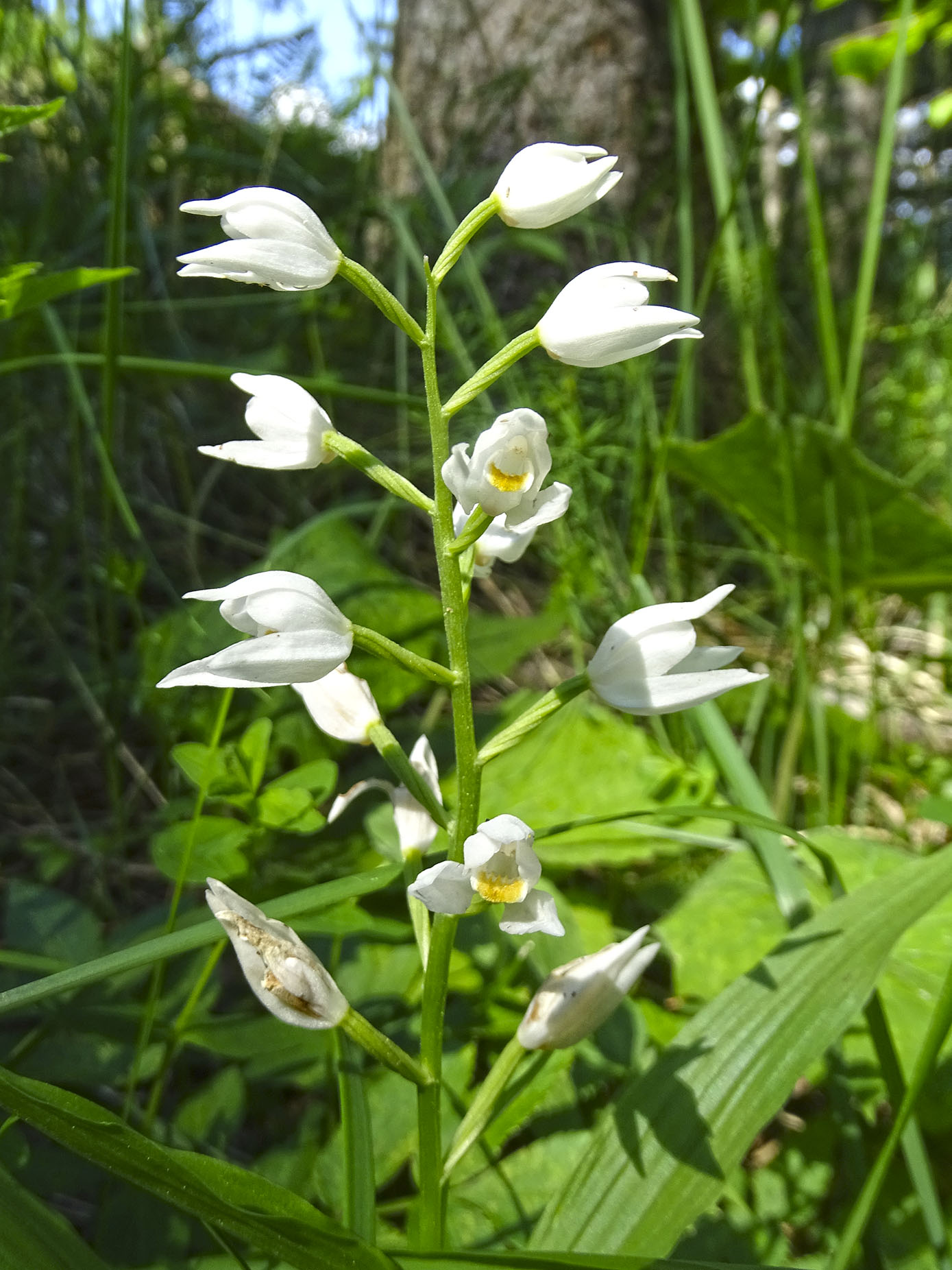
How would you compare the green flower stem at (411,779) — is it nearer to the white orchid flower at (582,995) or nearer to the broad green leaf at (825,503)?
the white orchid flower at (582,995)

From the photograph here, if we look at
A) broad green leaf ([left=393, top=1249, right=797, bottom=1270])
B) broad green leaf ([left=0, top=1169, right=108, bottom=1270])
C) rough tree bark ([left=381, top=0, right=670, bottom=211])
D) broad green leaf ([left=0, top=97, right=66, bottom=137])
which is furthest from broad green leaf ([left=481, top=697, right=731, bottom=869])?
rough tree bark ([left=381, top=0, right=670, bottom=211])

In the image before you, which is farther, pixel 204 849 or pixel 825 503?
pixel 825 503

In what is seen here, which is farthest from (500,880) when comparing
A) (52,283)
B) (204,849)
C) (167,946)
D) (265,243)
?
(52,283)

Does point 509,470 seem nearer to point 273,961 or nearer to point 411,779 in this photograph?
point 411,779

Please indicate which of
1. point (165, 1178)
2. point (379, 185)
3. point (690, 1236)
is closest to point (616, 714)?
point (690, 1236)

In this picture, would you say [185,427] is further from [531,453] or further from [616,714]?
[531,453]

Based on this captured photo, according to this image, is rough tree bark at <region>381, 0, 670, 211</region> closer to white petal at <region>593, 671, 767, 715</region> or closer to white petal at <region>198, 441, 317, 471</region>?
white petal at <region>198, 441, 317, 471</region>
